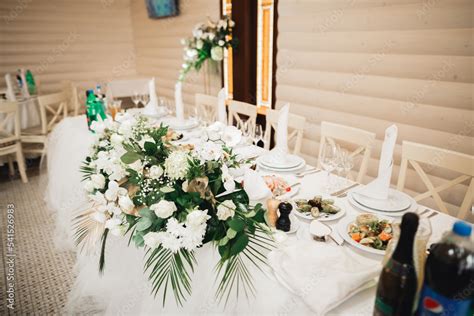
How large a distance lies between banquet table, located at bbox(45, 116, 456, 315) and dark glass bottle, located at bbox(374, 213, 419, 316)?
16cm

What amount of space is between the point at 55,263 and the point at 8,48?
398 centimetres

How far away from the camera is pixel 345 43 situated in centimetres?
257

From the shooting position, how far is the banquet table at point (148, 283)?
33.7 inches

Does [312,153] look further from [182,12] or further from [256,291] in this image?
[182,12]

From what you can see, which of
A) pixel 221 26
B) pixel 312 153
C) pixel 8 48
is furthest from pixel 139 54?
pixel 312 153

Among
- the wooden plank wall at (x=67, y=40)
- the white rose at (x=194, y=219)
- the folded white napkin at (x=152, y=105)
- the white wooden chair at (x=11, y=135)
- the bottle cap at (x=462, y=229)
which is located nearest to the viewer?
the bottle cap at (x=462, y=229)

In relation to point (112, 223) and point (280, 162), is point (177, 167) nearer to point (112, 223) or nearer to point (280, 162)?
point (112, 223)

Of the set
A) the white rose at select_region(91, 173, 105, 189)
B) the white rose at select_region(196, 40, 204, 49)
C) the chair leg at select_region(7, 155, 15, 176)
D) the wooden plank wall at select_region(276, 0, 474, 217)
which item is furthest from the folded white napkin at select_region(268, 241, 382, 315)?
the chair leg at select_region(7, 155, 15, 176)

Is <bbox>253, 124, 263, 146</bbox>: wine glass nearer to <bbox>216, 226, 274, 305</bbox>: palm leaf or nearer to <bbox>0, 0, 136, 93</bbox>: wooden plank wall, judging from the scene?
<bbox>216, 226, 274, 305</bbox>: palm leaf

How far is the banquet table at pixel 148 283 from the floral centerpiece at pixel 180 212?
5 cm

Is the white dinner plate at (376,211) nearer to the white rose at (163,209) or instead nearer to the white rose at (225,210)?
the white rose at (225,210)

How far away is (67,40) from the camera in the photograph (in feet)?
16.9

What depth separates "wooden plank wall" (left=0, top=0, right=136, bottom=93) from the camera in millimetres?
4707

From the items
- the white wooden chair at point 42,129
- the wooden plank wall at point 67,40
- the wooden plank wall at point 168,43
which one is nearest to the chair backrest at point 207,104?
the wooden plank wall at point 168,43
